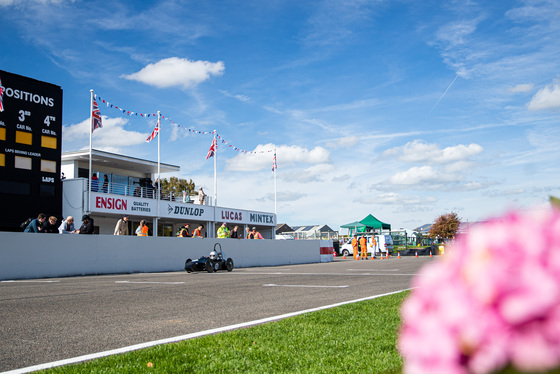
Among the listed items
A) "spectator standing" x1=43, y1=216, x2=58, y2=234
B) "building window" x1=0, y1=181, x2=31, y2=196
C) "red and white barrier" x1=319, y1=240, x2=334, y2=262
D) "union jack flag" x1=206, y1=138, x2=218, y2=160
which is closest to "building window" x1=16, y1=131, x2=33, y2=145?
"building window" x1=0, y1=181, x2=31, y2=196

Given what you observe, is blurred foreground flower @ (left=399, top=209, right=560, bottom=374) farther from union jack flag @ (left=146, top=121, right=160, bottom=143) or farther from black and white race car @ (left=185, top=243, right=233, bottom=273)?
union jack flag @ (left=146, top=121, right=160, bottom=143)

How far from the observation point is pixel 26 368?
4.20m

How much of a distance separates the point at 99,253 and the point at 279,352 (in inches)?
588

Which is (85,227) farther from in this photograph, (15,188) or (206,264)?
(15,188)

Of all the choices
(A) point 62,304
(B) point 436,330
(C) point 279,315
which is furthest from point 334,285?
(B) point 436,330

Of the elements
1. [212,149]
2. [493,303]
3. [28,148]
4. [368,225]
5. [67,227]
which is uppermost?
[212,149]

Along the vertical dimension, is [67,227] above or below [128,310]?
above

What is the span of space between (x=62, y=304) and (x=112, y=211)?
25781 millimetres

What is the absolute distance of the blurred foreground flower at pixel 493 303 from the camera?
415 mm

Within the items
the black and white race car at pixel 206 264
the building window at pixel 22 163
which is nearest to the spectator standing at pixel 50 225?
the black and white race car at pixel 206 264

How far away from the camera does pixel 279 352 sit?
15.0 ft

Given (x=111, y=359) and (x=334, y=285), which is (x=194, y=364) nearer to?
(x=111, y=359)

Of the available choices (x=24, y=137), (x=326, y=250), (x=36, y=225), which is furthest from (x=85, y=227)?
(x=326, y=250)

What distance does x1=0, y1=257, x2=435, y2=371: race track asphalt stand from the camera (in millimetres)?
5270
